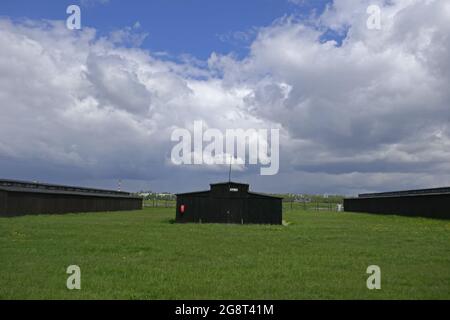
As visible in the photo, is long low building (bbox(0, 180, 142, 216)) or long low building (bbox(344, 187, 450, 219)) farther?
long low building (bbox(344, 187, 450, 219))

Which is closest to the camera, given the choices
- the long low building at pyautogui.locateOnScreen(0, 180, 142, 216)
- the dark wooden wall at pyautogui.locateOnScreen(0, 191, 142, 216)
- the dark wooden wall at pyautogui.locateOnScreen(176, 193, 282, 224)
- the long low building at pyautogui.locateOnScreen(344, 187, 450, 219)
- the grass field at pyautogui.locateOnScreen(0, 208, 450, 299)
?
the grass field at pyautogui.locateOnScreen(0, 208, 450, 299)

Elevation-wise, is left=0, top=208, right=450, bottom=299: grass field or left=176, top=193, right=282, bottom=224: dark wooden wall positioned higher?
left=176, top=193, right=282, bottom=224: dark wooden wall

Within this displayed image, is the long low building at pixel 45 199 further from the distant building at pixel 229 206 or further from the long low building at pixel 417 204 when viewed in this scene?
the long low building at pixel 417 204

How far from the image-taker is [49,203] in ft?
186

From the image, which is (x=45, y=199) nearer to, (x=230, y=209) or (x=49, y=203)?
(x=49, y=203)

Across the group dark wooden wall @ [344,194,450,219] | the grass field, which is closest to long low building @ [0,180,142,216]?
the grass field

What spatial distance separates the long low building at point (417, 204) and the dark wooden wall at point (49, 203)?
4381 centimetres

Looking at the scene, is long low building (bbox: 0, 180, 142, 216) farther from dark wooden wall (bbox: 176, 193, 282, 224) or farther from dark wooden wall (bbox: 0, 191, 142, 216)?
dark wooden wall (bbox: 176, 193, 282, 224)

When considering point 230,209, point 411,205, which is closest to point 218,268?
point 230,209

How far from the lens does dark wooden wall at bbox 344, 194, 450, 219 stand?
182 ft

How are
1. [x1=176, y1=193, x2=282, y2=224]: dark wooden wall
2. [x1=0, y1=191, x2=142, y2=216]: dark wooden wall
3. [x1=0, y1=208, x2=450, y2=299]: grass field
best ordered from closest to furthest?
1. [x1=0, y1=208, x2=450, y2=299]: grass field
2. [x1=176, y1=193, x2=282, y2=224]: dark wooden wall
3. [x1=0, y1=191, x2=142, y2=216]: dark wooden wall

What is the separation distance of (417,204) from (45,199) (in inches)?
A: 1791
